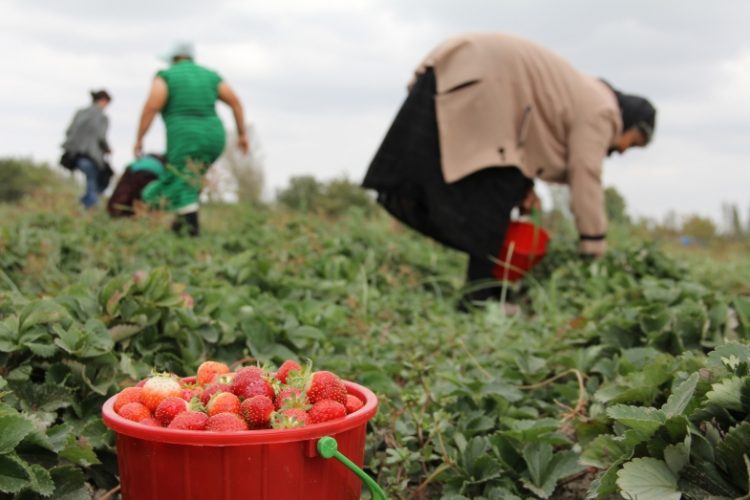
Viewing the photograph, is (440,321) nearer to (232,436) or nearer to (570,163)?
(570,163)

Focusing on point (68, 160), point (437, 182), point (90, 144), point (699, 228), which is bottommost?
point (699, 228)

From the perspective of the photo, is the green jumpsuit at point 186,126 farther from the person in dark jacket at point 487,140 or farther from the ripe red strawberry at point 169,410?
the ripe red strawberry at point 169,410

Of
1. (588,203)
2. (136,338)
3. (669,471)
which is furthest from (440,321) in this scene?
(669,471)

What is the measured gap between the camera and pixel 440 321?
4.21 m

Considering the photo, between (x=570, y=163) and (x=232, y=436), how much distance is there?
380cm

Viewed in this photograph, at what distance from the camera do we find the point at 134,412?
1.81m

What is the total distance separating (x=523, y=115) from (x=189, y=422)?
3673 millimetres

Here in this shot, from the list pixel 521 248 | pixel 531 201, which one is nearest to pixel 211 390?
pixel 521 248

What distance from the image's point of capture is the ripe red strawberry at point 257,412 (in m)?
1.73

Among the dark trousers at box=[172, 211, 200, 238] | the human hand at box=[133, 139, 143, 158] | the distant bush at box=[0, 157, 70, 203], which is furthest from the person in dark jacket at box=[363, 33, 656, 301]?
the distant bush at box=[0, 157, 70, 203]

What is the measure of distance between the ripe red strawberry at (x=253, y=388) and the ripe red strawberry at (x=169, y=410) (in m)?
0.11

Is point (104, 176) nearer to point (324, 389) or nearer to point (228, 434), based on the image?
point (324, 389)

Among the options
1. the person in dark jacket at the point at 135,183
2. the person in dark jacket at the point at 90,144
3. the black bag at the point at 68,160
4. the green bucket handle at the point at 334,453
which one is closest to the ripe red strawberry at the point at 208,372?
the green bucket handle at the point at 334,453

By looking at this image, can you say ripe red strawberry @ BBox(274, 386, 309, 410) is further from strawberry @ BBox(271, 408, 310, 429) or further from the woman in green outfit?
the woman in green outfit
